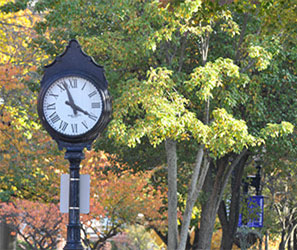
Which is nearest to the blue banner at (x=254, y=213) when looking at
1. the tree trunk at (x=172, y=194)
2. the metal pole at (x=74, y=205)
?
the tree trunk at (x=172, y=194)

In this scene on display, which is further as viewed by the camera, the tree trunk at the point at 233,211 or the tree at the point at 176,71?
the tree trunk at the point at 233,211

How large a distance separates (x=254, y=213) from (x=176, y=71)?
7324mm

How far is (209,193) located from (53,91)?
615 inches

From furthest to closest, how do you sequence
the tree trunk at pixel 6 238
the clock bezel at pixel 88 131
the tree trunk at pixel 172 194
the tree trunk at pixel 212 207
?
the tree trunk at pixel 6 238 → the tree trunk at pixel 212 207 → the tree trunk at pixel 172 194 → the clock bezel at pixel 88 131

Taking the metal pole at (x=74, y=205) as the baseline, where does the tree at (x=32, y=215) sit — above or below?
above

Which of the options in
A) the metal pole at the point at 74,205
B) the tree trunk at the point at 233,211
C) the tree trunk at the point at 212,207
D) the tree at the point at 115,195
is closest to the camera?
the metal pole at the point at 74,205

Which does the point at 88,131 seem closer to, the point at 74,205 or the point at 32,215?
the point at 74,205

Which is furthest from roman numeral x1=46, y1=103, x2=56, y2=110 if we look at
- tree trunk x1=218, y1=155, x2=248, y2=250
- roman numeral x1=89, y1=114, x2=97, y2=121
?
tree trunk x1=218, y1=155, x2=248, y2=250

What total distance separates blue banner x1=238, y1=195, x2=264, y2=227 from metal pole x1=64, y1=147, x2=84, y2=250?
53.2 ft

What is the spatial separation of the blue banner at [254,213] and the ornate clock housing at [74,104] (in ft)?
53.3

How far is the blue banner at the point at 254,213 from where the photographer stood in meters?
22.5

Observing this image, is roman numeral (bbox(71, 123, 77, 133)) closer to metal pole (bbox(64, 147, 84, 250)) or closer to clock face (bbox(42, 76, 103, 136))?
clock face (bbox(42, 76, 103, 136))

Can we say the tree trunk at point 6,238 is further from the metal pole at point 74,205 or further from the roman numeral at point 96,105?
the roman numeral at point 96,105

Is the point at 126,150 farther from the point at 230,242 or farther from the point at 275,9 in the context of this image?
the point at 275,9
